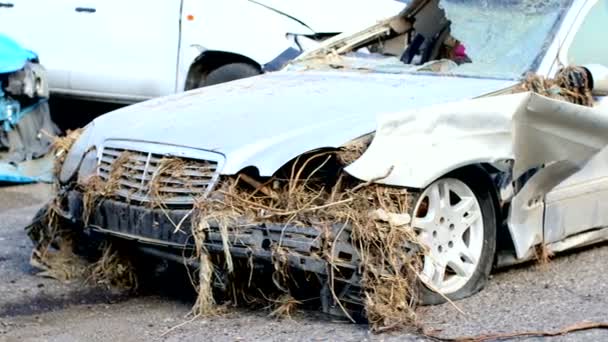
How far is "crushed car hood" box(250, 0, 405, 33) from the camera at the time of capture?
991 cm

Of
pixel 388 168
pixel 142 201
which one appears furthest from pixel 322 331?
pixel 142 201

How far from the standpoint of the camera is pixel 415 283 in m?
5.16

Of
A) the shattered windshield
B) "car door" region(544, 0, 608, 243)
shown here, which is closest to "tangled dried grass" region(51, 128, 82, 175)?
the shattered windshield

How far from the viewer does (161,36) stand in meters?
10.3

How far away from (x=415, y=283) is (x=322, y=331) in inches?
18.3

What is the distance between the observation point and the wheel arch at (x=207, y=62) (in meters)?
9.98

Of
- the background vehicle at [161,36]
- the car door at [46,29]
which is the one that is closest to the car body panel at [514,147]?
the background vehicle at [161,36]

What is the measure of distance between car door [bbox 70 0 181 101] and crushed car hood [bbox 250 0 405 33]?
3.10ft

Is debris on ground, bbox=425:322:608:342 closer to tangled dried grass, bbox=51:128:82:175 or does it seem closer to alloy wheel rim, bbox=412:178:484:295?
alloy wheel rim, bbox=412:178:484:295

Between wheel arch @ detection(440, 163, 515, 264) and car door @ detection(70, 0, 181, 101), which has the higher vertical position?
car door @ detection(70, 0, 181, 101)

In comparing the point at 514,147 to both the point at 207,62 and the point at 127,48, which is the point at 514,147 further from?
the point at 127,48

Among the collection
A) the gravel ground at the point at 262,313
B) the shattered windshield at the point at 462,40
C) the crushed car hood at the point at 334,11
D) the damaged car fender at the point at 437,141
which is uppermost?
the crushed car hood at the point at 334,11

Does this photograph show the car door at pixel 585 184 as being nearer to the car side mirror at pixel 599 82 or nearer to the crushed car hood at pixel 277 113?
the car side mirror at pixel 599 82

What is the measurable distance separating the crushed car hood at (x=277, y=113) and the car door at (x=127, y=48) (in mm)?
3587
